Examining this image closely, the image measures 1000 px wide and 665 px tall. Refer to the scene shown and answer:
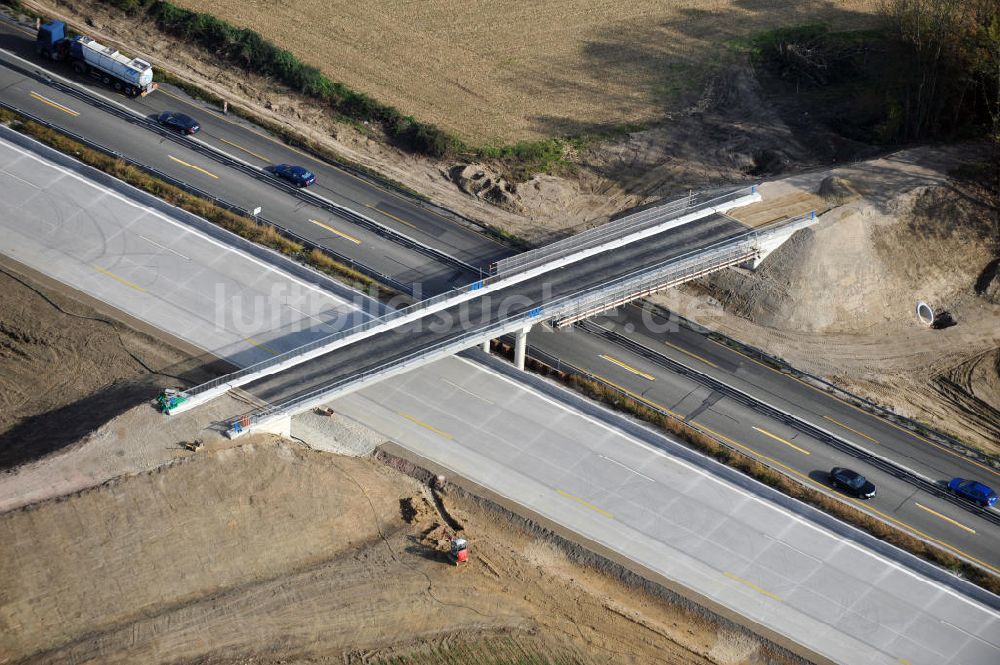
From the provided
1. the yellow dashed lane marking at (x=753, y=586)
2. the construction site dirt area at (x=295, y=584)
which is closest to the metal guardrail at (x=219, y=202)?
the construction site dirt area at (x=295, y=584)

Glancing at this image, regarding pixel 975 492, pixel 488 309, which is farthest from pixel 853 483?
pixel 488 309

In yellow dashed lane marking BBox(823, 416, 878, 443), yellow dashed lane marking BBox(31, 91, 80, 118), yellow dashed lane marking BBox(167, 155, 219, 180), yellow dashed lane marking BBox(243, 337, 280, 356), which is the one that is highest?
yellow dashed lane marking BBox(31, 91, 80, 118)

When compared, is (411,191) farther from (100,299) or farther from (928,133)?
(928,133)

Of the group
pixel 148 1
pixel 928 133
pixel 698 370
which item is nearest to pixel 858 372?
pixel 698 370

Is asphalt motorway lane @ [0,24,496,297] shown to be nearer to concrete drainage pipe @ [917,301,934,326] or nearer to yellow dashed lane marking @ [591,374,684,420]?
yellow dashed lane marking @ [591,374,684,420]

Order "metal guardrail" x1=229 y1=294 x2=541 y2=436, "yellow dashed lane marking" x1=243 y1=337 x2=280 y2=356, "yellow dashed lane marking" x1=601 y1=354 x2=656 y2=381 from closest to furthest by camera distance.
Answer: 1. "metal guardrail" x1=229 y1=294 x2=541 y2=436
2. "yellow dashed lane marking" x1=243 y1=337 x2=280 y2=356
3. "yellow dashed lane marking" x1=601 y1=354 x2=656 y2=381

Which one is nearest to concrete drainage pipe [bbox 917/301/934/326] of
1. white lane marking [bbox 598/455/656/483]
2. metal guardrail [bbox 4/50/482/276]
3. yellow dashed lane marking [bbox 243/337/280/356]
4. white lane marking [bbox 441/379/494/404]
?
white lane marking [bbox 598/455/656/483]
